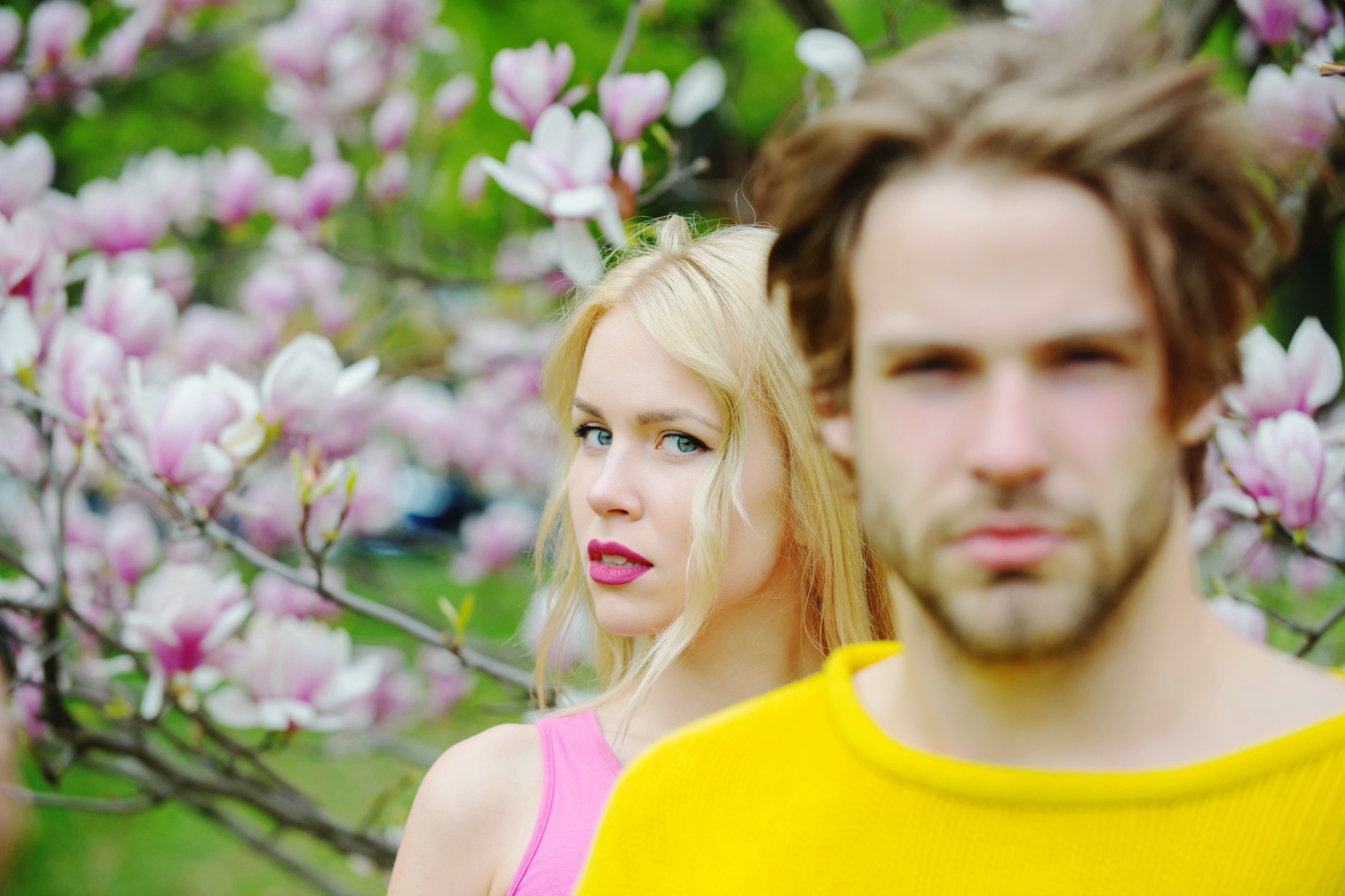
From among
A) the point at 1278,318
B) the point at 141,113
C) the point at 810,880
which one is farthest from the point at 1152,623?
the point at 141,113

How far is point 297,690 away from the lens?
103 inches

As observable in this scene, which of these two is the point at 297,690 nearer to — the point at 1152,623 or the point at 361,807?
the point at 1152,623

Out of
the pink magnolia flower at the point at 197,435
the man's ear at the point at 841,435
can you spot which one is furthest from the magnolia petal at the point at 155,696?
the man's ear at the point at 841,435

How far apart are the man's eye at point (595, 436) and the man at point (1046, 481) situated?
87 centimetres

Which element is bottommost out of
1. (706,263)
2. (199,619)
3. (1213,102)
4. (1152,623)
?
(199,619)

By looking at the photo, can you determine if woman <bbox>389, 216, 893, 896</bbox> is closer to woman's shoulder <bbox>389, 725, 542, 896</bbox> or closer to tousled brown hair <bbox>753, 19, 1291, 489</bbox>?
woman's shoulder <bbox>389, 725, 542, 896</bbox>

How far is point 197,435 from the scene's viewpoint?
234cm

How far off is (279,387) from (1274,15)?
2.14 m

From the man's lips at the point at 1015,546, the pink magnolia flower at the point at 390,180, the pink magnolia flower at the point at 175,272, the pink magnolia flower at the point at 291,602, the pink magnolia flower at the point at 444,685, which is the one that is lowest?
the pink magnolia flower at the point at 444,685

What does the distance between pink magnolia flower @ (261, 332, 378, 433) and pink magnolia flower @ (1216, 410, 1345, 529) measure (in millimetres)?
1770

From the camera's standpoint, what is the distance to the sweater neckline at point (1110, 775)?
1.04 meters

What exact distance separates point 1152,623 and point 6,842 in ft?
3.16

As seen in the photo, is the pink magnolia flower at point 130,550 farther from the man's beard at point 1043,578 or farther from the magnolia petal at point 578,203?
the man's beard at point 1043,578

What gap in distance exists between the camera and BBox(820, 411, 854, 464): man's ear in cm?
117
